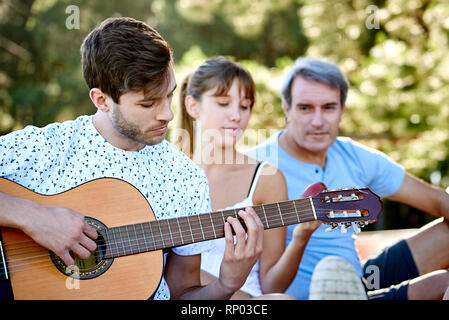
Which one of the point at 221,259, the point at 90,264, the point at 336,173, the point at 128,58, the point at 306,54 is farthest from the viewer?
the point at 306,54

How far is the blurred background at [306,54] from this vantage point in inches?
216

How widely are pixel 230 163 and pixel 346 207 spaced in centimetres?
90

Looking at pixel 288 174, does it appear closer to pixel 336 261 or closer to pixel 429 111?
pixel 336 261

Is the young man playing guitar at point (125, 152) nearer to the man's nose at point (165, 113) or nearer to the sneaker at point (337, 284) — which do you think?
the man's nose at point (165, 113)

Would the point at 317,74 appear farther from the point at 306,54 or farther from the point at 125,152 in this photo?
the point at 306,54

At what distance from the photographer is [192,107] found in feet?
9.30

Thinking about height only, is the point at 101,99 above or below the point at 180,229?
above

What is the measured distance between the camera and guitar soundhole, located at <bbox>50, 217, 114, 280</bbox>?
1705 millimetres

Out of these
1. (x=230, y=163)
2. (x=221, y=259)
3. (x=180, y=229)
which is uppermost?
(x=230, y=163)

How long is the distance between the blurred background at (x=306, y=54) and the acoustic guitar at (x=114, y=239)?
137cm

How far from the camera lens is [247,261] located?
1824 mm

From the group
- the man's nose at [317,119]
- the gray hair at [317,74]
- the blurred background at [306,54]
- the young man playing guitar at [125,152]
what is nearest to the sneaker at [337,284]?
the man's nose at [317,119]

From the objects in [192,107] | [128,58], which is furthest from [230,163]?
[128,58]
